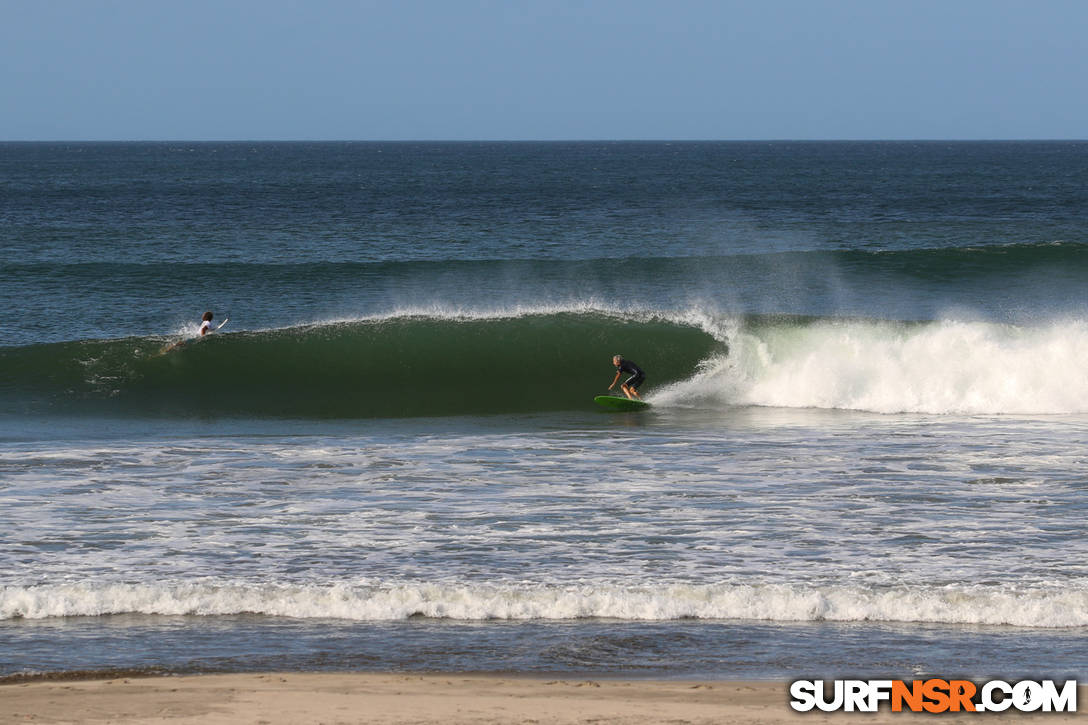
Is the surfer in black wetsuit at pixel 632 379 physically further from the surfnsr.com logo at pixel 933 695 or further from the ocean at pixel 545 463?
the surfnsr.com logo at pixel 933 695

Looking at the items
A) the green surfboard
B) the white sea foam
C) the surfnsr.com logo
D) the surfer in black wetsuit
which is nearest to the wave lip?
the surfnsr.com logo

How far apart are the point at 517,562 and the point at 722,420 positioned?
338 inches

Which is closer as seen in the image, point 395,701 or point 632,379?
point 395,701

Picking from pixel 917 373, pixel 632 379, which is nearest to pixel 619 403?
pixel 632 379

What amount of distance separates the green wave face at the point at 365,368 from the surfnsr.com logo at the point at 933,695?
12993mm

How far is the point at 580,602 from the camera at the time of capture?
30.9 ft

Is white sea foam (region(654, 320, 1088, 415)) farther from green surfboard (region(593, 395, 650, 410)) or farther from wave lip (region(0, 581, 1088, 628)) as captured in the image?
wave lip (region(0, 581, 1088, 628))

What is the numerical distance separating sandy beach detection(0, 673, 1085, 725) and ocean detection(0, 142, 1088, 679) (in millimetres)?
367

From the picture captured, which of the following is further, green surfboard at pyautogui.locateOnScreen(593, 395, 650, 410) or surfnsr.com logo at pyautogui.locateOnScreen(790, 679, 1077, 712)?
green surfboard at pyautogui.locateOnScreen(593, 395, 650, 410)

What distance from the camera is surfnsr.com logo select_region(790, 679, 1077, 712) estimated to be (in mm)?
7340

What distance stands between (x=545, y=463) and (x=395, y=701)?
25.0ft

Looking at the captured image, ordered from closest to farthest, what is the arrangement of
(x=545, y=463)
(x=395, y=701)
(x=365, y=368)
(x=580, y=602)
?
(x=395, y=701) → (x=580, y=602) → (x=545, y=463) → (x=365, y=368)

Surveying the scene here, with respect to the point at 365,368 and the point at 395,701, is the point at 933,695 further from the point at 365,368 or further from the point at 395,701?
the point at 365,368

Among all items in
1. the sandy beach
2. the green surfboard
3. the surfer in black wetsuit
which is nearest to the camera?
the sandy beach
